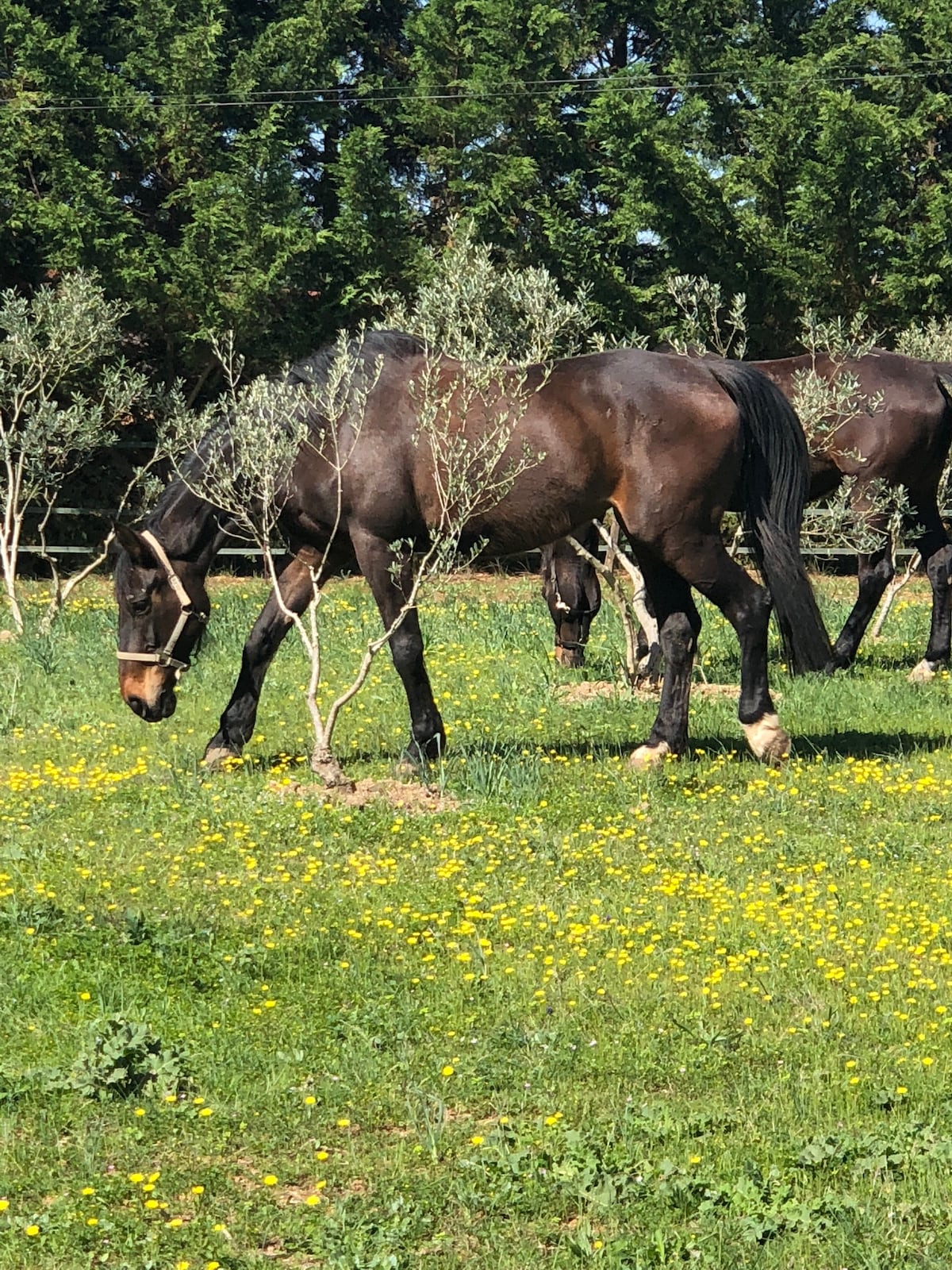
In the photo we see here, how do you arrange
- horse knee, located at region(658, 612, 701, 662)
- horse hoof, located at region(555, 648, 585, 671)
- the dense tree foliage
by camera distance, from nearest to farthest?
horse knee, located at region(658, 612, 701, 662)
horse hoof, located at region(555, 648, 585, 671)
the dense tree foliage

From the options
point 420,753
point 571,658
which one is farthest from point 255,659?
point 571,658

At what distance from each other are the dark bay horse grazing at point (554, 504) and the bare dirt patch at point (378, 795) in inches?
27.3

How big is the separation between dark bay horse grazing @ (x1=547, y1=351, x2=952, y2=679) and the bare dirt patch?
15.8 feet

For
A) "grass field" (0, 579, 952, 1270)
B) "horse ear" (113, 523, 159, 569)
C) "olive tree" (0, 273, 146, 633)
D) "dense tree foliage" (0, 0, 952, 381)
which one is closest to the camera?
"grass field" (0, 579, 952, 1270)

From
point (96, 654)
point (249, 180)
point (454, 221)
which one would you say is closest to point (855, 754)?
point (96, 654)

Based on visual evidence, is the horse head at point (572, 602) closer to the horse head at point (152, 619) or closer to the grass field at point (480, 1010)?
the grass field at point (480, 1010)

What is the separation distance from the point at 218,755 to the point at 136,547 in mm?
1336

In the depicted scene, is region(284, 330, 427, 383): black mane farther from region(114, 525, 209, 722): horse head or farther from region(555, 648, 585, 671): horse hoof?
region(555, 648, 585, 671): horse hoof

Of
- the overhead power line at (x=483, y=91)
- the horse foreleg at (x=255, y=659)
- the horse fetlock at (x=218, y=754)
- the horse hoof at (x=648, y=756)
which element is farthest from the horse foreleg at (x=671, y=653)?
the overhead power line at (x=483, y=91)

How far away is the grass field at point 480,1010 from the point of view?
4109 millimetres

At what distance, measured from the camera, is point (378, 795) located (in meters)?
8.26

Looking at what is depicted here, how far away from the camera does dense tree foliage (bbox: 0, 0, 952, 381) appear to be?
22.8 m

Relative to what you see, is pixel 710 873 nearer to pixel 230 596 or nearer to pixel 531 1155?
pixel 531 1155

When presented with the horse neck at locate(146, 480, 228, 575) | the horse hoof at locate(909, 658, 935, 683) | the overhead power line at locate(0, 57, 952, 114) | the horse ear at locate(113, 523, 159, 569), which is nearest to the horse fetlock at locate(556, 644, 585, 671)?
the horse hoof at locate(909, 658, 935, 683)
